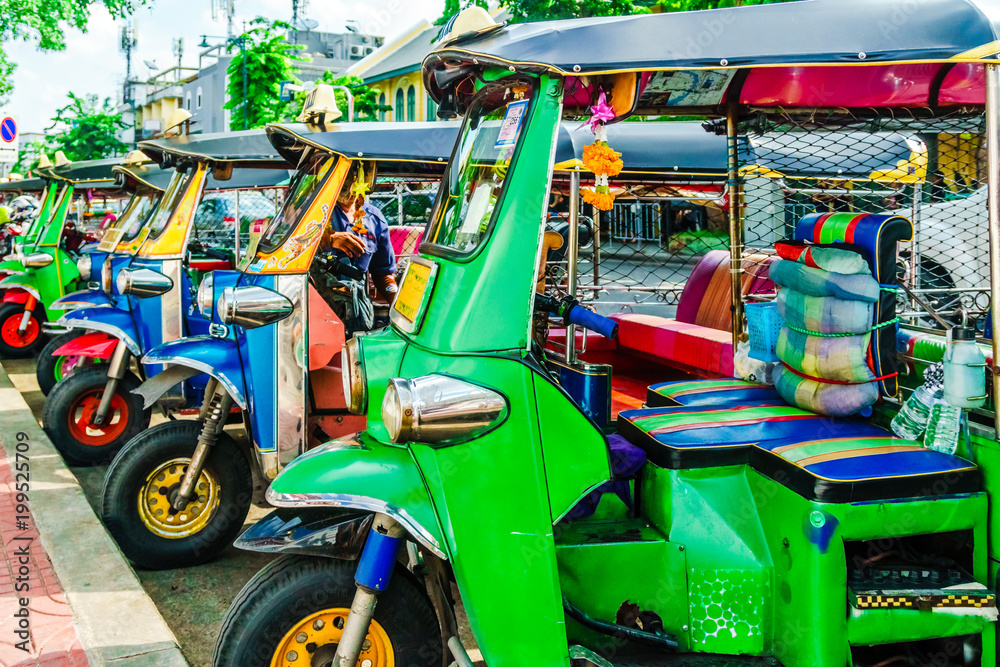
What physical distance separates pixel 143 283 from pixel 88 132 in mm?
44757

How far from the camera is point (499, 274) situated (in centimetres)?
239

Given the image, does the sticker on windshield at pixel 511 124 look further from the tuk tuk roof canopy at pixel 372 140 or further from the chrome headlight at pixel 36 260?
the chrome headlight at pixel 36 260

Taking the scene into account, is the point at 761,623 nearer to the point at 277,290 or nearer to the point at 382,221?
the point at 277,290

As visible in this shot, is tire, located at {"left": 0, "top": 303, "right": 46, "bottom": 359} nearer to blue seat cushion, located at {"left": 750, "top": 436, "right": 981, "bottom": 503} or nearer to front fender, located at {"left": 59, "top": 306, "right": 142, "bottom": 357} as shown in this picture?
front fender, located at {"left": 59, "top": 306, "right": 142, "bottom": 357}

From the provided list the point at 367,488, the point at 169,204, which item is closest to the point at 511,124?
the point at 367,488

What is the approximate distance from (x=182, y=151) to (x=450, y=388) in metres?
4.40

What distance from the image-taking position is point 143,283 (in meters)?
5.55

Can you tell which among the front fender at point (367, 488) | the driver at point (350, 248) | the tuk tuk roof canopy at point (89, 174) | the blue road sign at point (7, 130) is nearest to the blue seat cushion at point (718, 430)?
the front fender at point (367, 488)

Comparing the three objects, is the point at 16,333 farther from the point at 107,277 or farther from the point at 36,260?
the point at 107,277

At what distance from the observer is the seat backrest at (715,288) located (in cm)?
670

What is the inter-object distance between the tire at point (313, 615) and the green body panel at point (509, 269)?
703 millimetres

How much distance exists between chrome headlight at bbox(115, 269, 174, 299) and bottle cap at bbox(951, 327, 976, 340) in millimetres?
4730

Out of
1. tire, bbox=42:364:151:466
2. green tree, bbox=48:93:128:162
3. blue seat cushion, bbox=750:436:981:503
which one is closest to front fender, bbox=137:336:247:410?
tire, bbox=42:364:151:466

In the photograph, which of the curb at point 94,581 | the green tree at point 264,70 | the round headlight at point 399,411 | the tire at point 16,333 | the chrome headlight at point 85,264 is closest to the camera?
the round headlight at point 399,411
